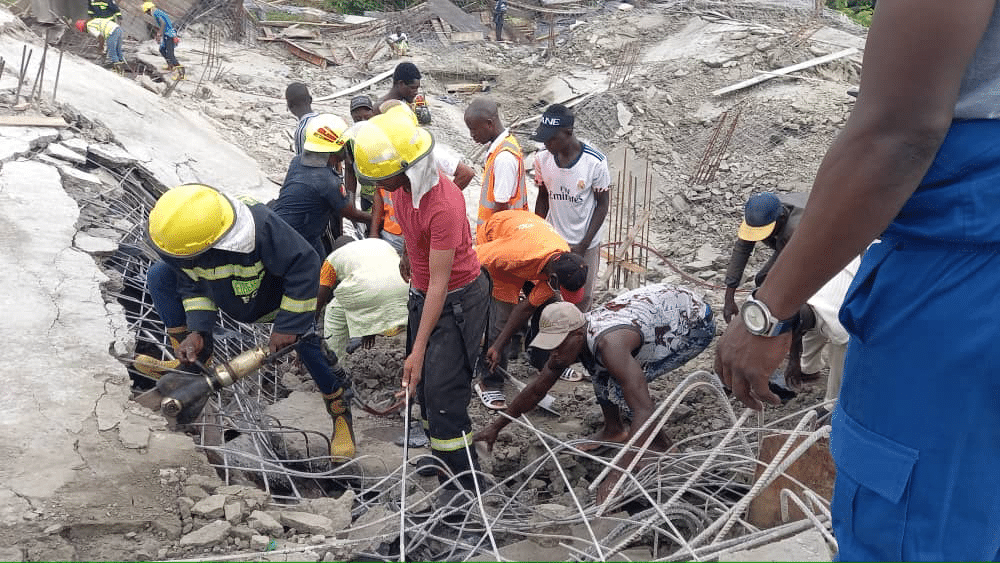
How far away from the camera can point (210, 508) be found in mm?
3232

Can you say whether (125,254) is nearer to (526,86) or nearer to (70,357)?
(70,357)

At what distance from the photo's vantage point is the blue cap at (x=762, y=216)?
183 inches

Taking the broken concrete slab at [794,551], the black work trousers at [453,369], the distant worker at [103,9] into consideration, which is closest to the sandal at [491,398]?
the black work trousers at [453,369]

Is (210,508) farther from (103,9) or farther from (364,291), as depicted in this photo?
(103,9)

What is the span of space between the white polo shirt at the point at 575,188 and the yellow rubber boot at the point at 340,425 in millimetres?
2252

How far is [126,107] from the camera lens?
860 cm

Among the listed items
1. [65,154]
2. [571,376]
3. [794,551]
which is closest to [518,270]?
[571,376]

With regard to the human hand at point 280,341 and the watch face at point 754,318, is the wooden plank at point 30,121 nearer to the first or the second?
the human hand at point 280,341

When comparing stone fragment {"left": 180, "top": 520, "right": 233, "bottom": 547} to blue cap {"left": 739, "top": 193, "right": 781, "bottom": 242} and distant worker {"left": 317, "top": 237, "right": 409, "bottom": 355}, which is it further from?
blue cap {"left": 739, "top": 193, "right": 781, "bottom": 242}

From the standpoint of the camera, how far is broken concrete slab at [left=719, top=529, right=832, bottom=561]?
2387 mm

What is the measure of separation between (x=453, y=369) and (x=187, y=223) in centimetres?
136

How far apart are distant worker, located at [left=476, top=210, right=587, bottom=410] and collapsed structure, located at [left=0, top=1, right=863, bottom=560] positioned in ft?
1.91

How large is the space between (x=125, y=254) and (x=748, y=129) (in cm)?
882

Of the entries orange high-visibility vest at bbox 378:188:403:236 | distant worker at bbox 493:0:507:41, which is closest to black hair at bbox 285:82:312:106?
orange high-visibility vest at bbox 378:188:403:236
